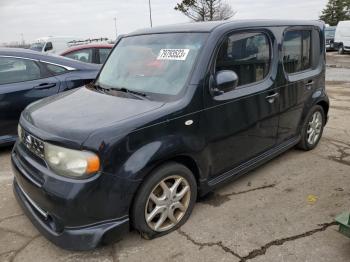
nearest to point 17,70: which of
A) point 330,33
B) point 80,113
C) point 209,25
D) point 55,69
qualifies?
point 55,69

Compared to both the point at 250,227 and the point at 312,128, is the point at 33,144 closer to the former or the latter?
the point at 250,227

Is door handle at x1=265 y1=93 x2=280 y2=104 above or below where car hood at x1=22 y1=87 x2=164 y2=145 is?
below

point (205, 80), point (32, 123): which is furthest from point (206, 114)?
point (32, 123)

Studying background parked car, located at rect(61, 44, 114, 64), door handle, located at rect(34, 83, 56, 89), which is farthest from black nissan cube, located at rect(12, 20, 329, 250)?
background parked car, located at rect(61, 44, 114, 64)

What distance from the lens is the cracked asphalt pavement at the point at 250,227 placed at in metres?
2.84

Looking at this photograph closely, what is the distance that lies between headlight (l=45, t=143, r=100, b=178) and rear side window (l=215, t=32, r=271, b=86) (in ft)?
4.75

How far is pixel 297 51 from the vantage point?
4406 millimetres

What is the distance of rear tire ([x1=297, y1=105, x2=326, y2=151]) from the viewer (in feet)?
15.7

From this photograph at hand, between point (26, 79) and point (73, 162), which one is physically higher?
point (26, 79)

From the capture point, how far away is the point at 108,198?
2590 mm

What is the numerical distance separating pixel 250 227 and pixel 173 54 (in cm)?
173

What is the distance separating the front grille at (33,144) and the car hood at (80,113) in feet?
0.21

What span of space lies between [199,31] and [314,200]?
206 centimetres

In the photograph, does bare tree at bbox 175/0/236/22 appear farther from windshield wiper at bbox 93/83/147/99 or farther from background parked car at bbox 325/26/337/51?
windshield wiper at bbox 93/83/147/99
